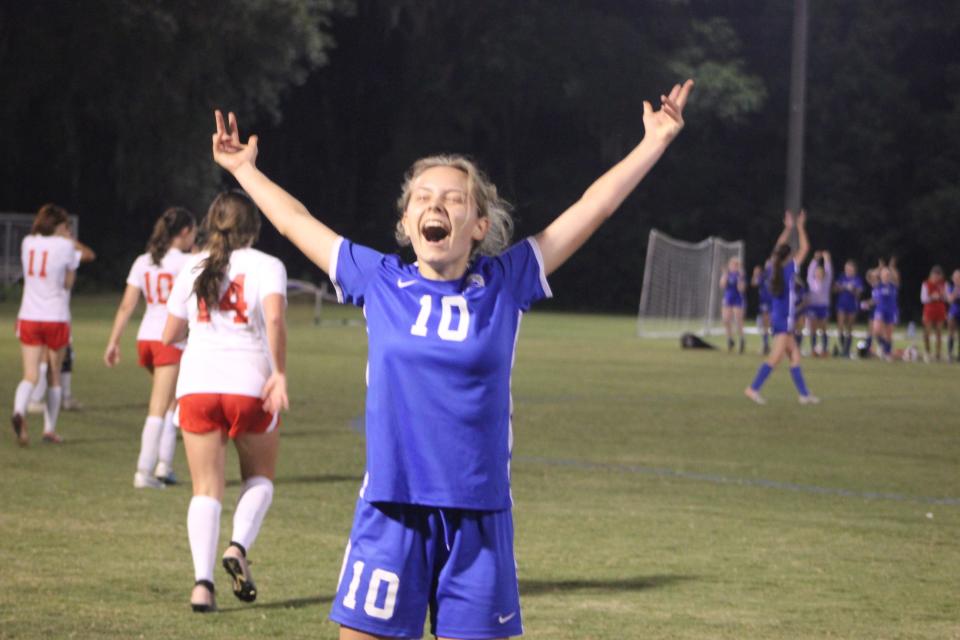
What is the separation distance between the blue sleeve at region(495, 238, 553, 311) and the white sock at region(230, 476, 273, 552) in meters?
3.50

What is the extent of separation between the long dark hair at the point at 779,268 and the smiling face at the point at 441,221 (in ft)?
54.7

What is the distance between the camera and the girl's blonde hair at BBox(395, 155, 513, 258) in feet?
15.0

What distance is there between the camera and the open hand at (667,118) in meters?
4.85

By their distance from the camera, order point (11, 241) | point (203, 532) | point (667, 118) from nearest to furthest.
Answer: point (667, 118)
point (203, 532)
point (11, 241)

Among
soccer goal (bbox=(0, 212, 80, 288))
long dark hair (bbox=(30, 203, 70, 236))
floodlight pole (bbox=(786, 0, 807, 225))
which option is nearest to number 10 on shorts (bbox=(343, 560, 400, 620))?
Answer: long dark hair (bbox=(30, 203, 70, 236))

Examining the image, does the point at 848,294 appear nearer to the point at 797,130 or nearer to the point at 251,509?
the point at 797,130

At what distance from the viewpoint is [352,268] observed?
15.4 ft

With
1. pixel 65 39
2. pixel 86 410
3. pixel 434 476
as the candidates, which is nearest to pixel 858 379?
pixel 86 410

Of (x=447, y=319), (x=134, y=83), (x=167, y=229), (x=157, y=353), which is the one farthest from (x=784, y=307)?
(x=134, y=83)

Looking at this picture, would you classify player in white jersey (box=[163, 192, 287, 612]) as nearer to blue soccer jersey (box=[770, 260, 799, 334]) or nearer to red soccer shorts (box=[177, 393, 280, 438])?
red soccer shorts (box=[177, 393, 280, 438])

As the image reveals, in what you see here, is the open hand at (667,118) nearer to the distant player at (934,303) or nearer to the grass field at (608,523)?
the grass field at (608,523)

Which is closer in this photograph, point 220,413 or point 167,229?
point 220,413

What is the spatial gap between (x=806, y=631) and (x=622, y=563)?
1858 millimetres

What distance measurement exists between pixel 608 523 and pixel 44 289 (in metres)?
5.98
